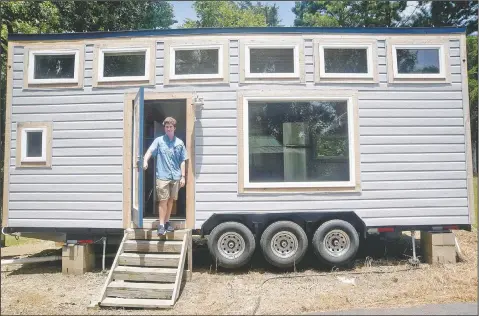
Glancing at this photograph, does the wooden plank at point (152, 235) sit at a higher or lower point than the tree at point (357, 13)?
lower

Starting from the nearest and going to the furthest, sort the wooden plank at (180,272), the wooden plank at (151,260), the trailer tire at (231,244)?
the wooden plank at (180,272) → the wooden plank at (151,260) → the trailer tire at (231,244)

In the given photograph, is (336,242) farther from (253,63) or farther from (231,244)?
(253,63)

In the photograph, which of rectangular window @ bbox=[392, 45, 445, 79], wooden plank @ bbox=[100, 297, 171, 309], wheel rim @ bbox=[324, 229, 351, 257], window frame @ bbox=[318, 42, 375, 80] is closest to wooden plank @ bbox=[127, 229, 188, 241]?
wooden plank @ bbox=[100, 297, 171, 309]

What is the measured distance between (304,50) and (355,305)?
4166mm

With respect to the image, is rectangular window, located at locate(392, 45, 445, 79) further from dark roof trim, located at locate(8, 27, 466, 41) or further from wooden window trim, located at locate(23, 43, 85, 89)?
wooden window trim, located at locate(23, 43, 85, 89)

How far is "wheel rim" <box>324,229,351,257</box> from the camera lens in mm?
5883

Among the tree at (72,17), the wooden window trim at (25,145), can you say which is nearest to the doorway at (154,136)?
the wooden window trim at (25,145)

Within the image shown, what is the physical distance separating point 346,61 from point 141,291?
198 inches

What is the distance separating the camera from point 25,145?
20.2 feet

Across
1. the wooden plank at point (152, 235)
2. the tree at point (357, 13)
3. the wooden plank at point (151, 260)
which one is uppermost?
the tree at point (357, 13)

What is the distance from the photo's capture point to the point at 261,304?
4605 millimetres

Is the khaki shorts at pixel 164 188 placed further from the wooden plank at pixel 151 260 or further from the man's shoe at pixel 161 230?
the wooden plank at pixel 151 260

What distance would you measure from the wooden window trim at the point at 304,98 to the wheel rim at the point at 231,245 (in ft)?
Answer: 2.46

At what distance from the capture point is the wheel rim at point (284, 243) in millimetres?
5836
